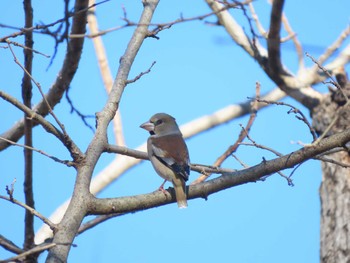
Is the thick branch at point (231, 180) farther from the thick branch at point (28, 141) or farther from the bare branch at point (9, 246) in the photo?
the thick branch at point (28, 141)

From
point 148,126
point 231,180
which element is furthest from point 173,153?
point 231,180

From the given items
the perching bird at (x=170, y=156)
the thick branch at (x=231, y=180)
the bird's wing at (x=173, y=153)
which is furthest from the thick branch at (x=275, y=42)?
the thick branch at (x=231, y=180)

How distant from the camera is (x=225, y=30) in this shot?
775 centimetres

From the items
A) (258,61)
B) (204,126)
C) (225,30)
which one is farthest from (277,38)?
(204,126)

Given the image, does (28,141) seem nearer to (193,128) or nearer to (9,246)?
(9,246)

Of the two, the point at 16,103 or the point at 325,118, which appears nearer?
the point at 16,103

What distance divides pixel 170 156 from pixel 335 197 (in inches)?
66.6

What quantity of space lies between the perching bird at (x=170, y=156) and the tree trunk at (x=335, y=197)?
4.38 ft

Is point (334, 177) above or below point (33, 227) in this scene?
above

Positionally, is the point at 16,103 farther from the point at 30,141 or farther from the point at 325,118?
the point at 325,118

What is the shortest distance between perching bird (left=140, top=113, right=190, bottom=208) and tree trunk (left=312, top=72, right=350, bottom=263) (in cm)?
134

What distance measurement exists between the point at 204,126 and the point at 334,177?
3.44 m

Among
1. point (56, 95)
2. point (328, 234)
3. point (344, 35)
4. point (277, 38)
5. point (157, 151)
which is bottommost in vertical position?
point (328, 234)

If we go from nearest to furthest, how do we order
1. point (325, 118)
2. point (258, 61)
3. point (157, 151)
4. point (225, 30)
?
point (157, 151) < point (325, 118) < point (258, 61) < point (225, 30)
